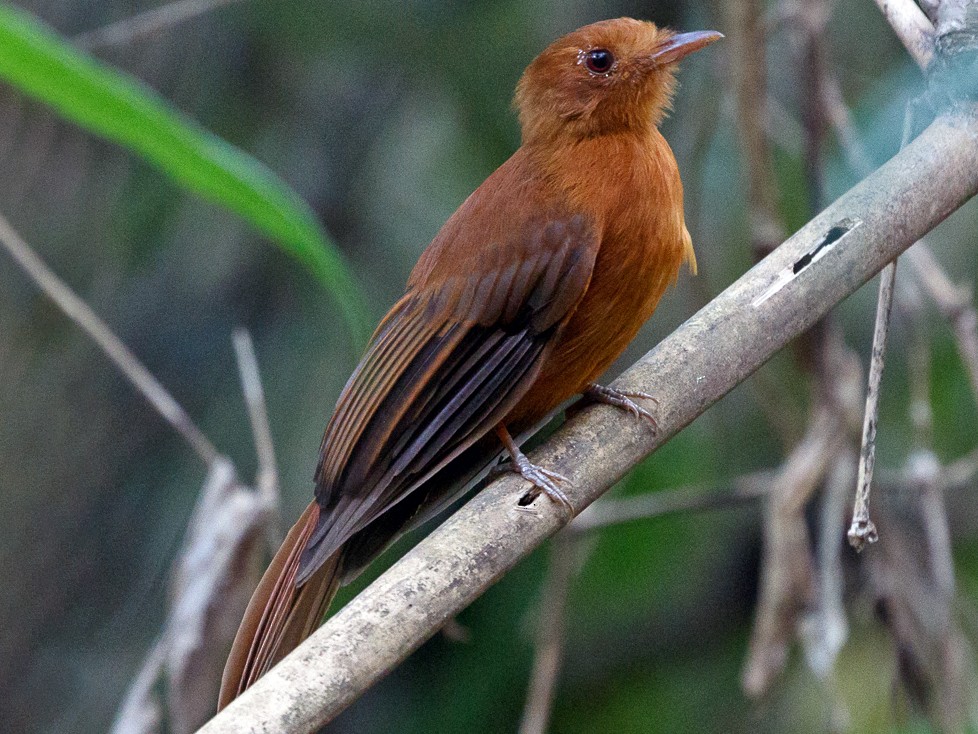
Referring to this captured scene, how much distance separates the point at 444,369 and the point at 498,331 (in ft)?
0.36

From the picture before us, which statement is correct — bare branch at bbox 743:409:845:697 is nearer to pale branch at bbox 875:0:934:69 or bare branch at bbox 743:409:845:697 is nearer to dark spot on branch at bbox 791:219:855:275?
dark spot on branch at bbox 791:219:855:275

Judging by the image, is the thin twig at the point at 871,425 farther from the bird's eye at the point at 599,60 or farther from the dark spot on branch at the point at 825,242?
the bird's eye at the point at 599,60

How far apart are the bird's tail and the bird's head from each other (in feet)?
2.73

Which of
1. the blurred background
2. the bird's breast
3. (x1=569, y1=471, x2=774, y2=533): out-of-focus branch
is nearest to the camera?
the bird's breast

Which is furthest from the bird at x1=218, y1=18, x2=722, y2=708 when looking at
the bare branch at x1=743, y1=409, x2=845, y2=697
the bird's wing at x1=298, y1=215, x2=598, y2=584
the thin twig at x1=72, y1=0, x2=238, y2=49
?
the thin twig at x1=72, y1=0, x2=238, y2=49

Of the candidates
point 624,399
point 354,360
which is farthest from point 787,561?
point 354,360

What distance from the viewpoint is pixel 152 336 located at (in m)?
3.09

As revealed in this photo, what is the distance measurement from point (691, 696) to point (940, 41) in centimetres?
182

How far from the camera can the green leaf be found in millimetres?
1766

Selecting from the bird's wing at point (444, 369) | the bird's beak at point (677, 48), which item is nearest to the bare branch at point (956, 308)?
the bird's beak at point (677, 48)

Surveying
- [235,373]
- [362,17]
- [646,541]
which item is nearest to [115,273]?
[235,373]

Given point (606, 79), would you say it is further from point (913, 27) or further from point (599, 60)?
point (913, 27)

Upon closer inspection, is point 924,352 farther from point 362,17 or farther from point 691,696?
point 362,17

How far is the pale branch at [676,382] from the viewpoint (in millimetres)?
1327
